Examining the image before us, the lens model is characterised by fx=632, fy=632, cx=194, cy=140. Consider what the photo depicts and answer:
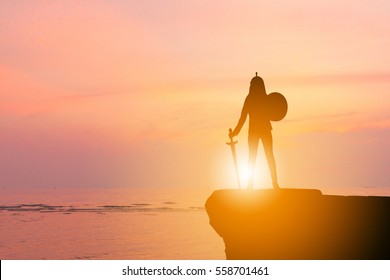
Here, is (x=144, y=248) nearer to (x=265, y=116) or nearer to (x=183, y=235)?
(x=183, y=235)

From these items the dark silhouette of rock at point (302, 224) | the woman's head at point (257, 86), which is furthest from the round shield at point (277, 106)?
the dark silhouette of rock at point (302, 224)

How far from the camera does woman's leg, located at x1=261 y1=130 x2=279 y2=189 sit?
1500cm

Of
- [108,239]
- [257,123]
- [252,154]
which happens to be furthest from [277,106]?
[108,239]

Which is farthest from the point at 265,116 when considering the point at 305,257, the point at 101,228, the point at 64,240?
the point at 101,228

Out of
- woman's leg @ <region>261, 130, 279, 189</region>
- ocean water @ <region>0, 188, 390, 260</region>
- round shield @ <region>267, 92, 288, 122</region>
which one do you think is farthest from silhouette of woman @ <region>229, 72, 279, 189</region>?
ocean water @ <region>0, 188, 390, 260</region>

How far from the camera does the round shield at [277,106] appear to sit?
1513 cm

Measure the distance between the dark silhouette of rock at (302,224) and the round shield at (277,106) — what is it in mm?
1807

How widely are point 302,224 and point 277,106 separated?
9.38 ft

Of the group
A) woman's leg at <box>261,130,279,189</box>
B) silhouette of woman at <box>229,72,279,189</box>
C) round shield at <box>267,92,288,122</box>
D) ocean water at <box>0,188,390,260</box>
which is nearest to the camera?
woman's leg at <box>261,130,279,189</box>

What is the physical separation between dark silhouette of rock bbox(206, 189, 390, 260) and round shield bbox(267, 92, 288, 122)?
181 cm

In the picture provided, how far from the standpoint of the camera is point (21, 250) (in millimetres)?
53906

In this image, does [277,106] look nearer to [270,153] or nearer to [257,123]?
[257,123]

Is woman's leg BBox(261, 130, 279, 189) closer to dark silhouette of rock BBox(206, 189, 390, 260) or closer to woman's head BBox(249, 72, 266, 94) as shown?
dark silhouette of rock BBox(206, 189, 390, 260)

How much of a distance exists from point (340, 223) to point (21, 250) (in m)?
44.3
